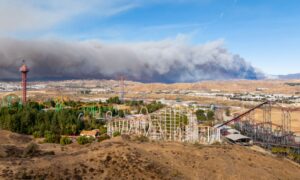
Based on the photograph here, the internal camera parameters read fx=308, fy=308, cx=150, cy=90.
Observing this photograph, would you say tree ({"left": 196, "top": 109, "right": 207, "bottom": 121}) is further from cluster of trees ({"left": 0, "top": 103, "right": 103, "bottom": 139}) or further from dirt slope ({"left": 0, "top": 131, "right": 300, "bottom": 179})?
dirt slope ({"left": 0, "top": 131, "right": 300, "bottom": 179})

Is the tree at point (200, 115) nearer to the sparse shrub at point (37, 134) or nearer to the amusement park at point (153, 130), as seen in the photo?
the amusement park at point (153, 130)

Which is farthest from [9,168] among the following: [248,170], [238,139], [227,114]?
[227,114]

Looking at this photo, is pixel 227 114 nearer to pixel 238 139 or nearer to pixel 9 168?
pixel 238 139

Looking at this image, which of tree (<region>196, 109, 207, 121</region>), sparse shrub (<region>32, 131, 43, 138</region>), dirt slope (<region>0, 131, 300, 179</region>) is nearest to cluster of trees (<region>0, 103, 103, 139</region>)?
sparse shrub (<region>32, 131, 43, 138</region>)

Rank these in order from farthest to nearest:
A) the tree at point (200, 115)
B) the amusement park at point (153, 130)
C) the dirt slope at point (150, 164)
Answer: the tree at point (200, 115), the amusement park at point (153, 130), the dirt slope at point (150, 164)

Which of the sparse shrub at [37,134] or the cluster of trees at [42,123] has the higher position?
the cluster of trees at [42,123]

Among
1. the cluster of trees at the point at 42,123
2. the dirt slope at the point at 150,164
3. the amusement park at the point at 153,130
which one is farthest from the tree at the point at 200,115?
the dirt slope at the point at 150,164

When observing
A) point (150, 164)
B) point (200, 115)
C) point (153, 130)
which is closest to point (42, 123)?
point (153, 130)

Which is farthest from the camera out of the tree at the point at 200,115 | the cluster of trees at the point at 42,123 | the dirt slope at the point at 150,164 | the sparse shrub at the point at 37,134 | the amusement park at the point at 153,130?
the tree at the point at 200,115

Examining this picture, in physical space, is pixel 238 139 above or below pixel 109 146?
below
